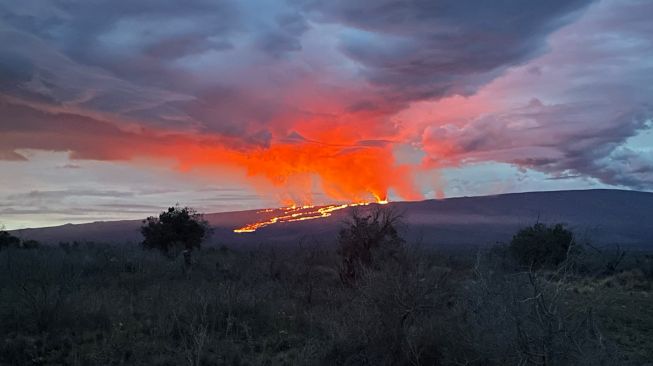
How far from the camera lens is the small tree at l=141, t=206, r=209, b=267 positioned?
140 feet

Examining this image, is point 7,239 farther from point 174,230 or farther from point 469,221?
point 469,221

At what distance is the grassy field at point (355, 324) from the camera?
8250 mm

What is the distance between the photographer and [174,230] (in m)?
43.2

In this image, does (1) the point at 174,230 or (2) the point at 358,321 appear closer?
(2) the point at 358,321

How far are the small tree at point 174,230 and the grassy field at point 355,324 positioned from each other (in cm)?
2239

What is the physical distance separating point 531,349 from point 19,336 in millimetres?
10874

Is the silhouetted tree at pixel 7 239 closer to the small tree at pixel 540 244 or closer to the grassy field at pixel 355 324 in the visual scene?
the grassy field at pixel 355 324

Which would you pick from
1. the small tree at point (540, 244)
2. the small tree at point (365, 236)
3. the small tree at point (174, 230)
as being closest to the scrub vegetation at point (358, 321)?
the small tree at point (365, 236)

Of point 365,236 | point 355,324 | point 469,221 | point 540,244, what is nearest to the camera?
point 355,324

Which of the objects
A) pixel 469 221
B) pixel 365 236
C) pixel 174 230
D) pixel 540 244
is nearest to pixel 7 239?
pixel 174 230

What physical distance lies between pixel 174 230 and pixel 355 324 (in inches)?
1329

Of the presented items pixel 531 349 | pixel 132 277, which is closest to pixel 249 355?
pixel 531 349

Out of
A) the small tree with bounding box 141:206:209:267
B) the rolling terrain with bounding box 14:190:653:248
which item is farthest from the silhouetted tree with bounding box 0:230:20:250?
the rolling terrain with bounding box 14:190:653:248

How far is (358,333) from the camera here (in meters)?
11.8
